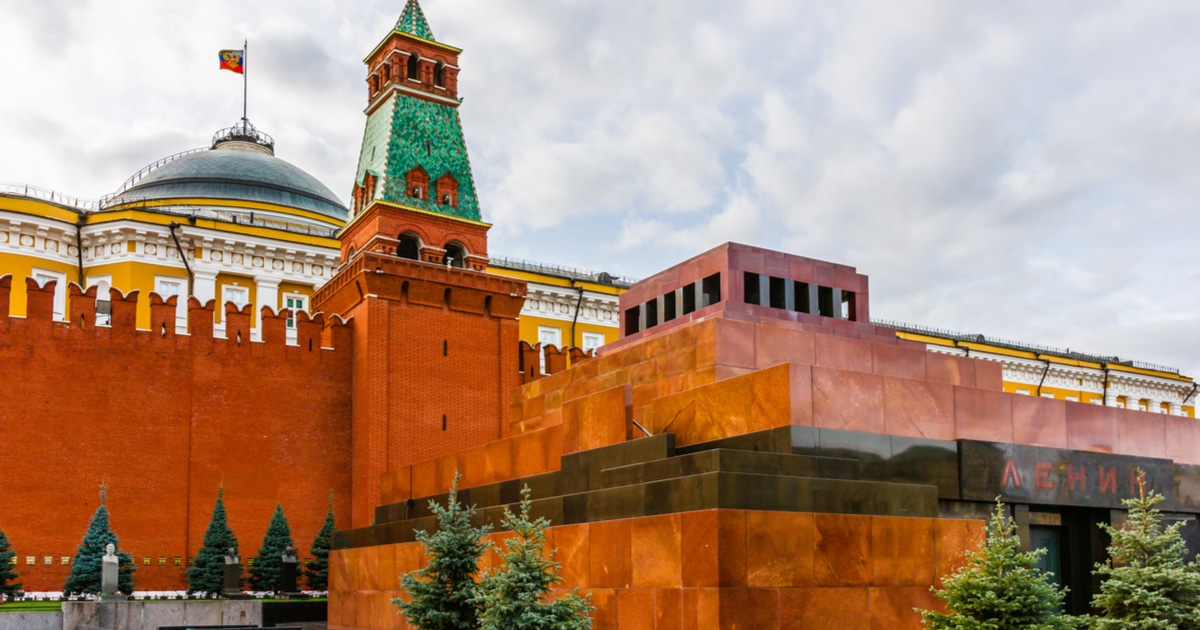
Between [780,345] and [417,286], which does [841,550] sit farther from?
[417,286]

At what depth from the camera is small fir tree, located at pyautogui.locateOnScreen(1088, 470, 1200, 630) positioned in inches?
536

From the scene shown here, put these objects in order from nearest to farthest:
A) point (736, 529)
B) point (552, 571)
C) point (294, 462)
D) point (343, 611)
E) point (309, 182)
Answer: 1. point (736, 529)
2. point (552, 571)
3. point (343, 611)
4. point (294, 462)
5. point (309, 182)

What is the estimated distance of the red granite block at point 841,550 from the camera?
1469 cm

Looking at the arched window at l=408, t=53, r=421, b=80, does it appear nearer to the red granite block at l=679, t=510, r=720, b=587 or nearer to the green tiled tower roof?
the green tiled tower roof

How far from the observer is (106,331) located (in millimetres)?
26469

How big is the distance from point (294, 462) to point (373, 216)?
5924mm

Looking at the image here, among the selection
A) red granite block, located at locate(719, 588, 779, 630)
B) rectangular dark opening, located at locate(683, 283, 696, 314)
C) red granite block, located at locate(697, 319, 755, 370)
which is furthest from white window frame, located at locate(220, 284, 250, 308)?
red granite block, located at locate(719, 588, 779, 630)

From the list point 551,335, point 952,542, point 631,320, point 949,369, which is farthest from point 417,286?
point 952,542

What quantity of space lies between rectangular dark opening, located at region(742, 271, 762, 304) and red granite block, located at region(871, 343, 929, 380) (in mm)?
2107

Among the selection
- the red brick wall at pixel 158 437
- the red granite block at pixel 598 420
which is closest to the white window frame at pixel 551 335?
the red brick wall at pixel 158 437

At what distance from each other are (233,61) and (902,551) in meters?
33.1

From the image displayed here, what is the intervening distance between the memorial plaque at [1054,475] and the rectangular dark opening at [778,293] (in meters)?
4.40

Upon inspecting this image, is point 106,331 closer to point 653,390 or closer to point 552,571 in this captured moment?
point 653,390

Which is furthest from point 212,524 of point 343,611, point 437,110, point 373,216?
point 437,110
